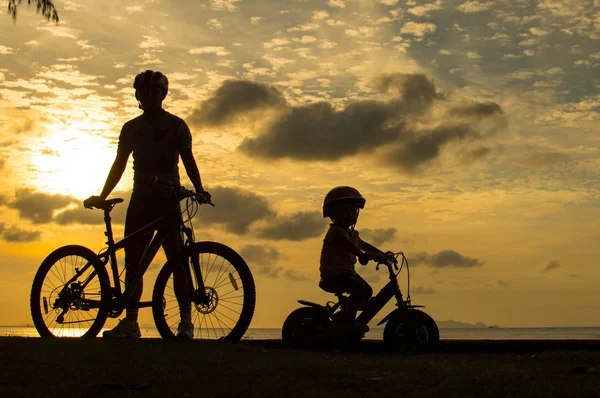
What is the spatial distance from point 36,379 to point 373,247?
427 centimetres

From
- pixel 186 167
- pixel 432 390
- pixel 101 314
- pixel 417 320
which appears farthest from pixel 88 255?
pixel 432 390

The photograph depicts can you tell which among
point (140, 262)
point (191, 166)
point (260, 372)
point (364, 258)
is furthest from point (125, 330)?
point (364, 258)

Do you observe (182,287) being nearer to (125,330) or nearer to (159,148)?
(125,330)

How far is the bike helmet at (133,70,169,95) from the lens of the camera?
8625mm

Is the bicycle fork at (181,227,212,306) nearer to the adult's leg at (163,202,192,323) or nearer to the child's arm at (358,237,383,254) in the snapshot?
the adult's leg at (163,202,192,323)

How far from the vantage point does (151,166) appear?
28.5ft

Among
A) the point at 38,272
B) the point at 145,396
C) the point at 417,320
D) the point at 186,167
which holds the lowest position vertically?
the point at 145,396

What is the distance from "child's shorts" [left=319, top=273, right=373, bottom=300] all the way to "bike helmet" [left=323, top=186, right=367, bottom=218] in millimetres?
843

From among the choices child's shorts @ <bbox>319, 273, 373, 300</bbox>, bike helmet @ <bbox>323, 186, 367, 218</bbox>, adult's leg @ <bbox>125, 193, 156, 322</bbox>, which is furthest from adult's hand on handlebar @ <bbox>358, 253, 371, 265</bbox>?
adult's leg @ <bbox>125, 193, 156, 322</bbox>

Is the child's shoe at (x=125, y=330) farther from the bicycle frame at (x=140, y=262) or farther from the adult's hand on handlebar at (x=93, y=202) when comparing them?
the adult's hand on handlebar at (x=93, y=202)

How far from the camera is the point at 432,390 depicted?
583cm

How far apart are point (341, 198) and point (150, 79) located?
109 inches

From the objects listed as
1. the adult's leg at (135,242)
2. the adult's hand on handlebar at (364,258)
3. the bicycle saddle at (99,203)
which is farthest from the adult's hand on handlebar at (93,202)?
the adult's hand on handlebar at (364,258)

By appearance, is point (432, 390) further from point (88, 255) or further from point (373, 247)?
point (88, 255)
